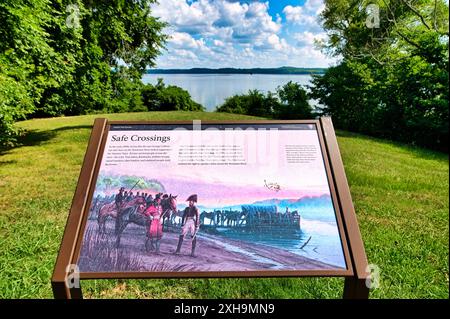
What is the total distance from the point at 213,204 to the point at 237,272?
1.49 ft

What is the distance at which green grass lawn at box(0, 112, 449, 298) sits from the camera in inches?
125

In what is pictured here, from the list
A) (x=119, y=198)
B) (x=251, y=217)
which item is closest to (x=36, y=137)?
(x=119, y=198)

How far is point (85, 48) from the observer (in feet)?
30.3

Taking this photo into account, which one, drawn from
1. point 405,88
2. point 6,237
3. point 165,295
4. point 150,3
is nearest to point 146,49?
point 150,3

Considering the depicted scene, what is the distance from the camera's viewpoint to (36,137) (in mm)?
11016

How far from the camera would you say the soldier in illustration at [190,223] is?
219cm

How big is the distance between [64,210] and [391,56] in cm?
1350

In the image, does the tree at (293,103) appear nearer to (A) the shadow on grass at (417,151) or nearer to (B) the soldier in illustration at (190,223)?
(A) the shadow on grass at (417,151)

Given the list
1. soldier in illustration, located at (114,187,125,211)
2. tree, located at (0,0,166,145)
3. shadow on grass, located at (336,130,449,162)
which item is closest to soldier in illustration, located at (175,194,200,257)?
soldier in illustration, located at (114,187,125,211)

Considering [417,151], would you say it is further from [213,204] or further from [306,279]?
[213,204]

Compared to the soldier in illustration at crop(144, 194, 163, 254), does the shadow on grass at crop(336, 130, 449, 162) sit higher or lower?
higher

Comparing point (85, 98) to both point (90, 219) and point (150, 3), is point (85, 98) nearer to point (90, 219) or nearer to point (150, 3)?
point (150, 3)

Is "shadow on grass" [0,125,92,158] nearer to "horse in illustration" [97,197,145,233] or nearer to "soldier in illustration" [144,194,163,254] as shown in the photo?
"horse in illustration" [97,197,145,233]

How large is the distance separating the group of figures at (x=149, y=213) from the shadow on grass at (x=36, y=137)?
802 centimetres
